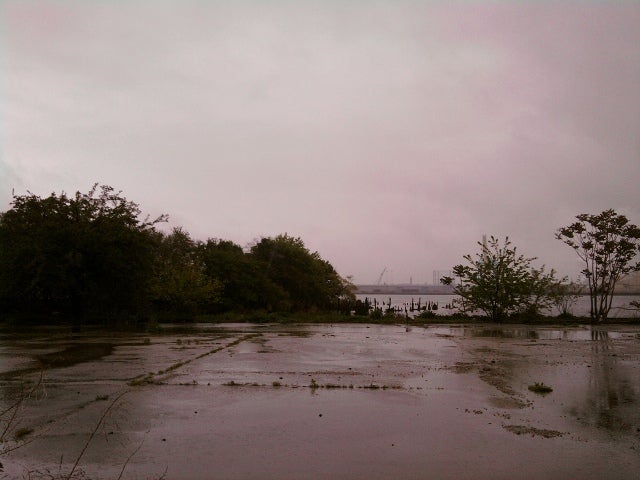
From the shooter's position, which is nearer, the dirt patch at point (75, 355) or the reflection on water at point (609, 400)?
the reflection on water at point (609, 400)

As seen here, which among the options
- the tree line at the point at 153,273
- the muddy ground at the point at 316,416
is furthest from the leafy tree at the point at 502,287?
the muddy ground at the point at 316,416

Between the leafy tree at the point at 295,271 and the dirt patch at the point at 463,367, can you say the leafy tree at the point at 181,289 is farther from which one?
the dirt patch at the point at 463,367

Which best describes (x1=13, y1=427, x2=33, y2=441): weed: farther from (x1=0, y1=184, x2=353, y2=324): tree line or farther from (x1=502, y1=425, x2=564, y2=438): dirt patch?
(x1=0, y1=184, x2=353, y2=324): tree line

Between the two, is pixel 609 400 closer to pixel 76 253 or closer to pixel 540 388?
pixel 540 388

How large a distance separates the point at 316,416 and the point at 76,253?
17.9 meters

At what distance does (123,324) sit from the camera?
29.0 meters

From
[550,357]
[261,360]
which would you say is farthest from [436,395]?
[550,357]

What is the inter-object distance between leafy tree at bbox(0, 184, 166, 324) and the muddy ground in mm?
7810

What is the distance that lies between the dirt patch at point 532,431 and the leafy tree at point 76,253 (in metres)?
19.5

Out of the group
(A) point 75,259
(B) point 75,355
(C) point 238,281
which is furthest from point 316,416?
(C) point 238,281

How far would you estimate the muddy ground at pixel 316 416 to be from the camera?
232 inches

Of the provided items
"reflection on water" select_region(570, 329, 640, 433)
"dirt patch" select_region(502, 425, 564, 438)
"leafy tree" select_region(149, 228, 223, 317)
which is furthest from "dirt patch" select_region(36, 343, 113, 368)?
"leafy tree" select_region(149, 228, 223, 317)

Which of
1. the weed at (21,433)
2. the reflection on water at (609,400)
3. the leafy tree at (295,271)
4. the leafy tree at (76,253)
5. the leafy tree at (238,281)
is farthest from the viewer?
the leafy tree at (295,271)

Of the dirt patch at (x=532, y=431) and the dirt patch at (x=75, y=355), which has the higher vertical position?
the dirt patch at (x=532, y=431)
